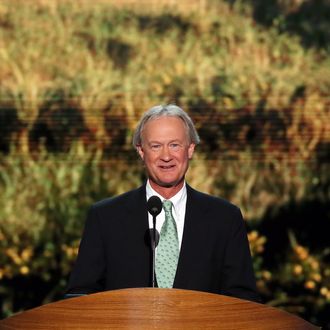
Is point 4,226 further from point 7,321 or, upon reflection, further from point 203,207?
point 7,321

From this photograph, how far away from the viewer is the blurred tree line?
16.8ft

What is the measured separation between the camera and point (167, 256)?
2.72m

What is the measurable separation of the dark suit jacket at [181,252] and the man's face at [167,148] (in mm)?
128

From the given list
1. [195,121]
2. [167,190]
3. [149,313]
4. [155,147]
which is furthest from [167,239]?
[195,121]

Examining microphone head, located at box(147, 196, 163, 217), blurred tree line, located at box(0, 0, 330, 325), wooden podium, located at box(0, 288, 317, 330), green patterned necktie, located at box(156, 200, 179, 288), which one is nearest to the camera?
wooden podium, located at box(0, 288, 317, 330)

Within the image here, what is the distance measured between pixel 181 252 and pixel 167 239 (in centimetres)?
5

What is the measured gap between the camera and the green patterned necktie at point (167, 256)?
8.89 ft

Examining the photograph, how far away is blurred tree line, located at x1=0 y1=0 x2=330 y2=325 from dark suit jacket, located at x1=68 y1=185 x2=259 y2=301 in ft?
7.35

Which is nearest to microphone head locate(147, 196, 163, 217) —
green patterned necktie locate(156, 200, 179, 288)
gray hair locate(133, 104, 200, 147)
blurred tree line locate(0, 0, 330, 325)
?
green patterned necktie locate(156, 200, 179, 288)

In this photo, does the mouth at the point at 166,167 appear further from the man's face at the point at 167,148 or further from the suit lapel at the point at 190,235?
the suit lapel at the point at 190,235

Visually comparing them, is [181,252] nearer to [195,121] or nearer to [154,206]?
[154,206]

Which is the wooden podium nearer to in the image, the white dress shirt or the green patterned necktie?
the green patterned necktie

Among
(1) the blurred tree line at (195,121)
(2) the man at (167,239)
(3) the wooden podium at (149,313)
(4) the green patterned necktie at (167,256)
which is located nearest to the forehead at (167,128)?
(2) the man at (167,239)

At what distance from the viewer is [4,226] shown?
16.8 ft
